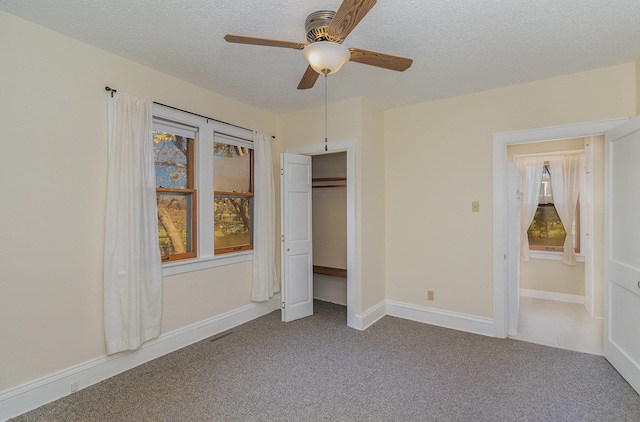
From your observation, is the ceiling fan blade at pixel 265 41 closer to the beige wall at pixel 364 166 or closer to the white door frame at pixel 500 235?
the beige wall at pixel 364 166

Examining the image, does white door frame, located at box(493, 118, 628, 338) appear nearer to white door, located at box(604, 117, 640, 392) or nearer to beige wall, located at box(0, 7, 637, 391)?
beige wall, located at box(0, 7, 637, 391)

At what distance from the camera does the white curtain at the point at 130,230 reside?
256cm

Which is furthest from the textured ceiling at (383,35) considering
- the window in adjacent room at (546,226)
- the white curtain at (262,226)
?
the window in adjacent room at (546,226)

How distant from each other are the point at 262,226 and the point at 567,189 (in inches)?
182

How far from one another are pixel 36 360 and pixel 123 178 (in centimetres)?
145

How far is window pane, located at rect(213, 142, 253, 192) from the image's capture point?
11.9ft

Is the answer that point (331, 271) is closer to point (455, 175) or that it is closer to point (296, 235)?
point (296, 235)

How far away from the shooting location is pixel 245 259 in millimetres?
3869

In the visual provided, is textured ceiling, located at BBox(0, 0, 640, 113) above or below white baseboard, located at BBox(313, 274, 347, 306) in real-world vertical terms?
above

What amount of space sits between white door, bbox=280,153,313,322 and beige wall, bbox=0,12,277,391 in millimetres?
1806

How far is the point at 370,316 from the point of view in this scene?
3.72 metres

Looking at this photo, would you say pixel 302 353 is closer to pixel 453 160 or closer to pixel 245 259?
pixel 245 259

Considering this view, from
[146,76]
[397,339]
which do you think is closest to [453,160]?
[397,339]

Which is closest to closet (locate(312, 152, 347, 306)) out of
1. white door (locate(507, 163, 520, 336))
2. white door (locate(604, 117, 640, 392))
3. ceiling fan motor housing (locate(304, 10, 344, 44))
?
white door (locate(507, 163, 520, 336))
